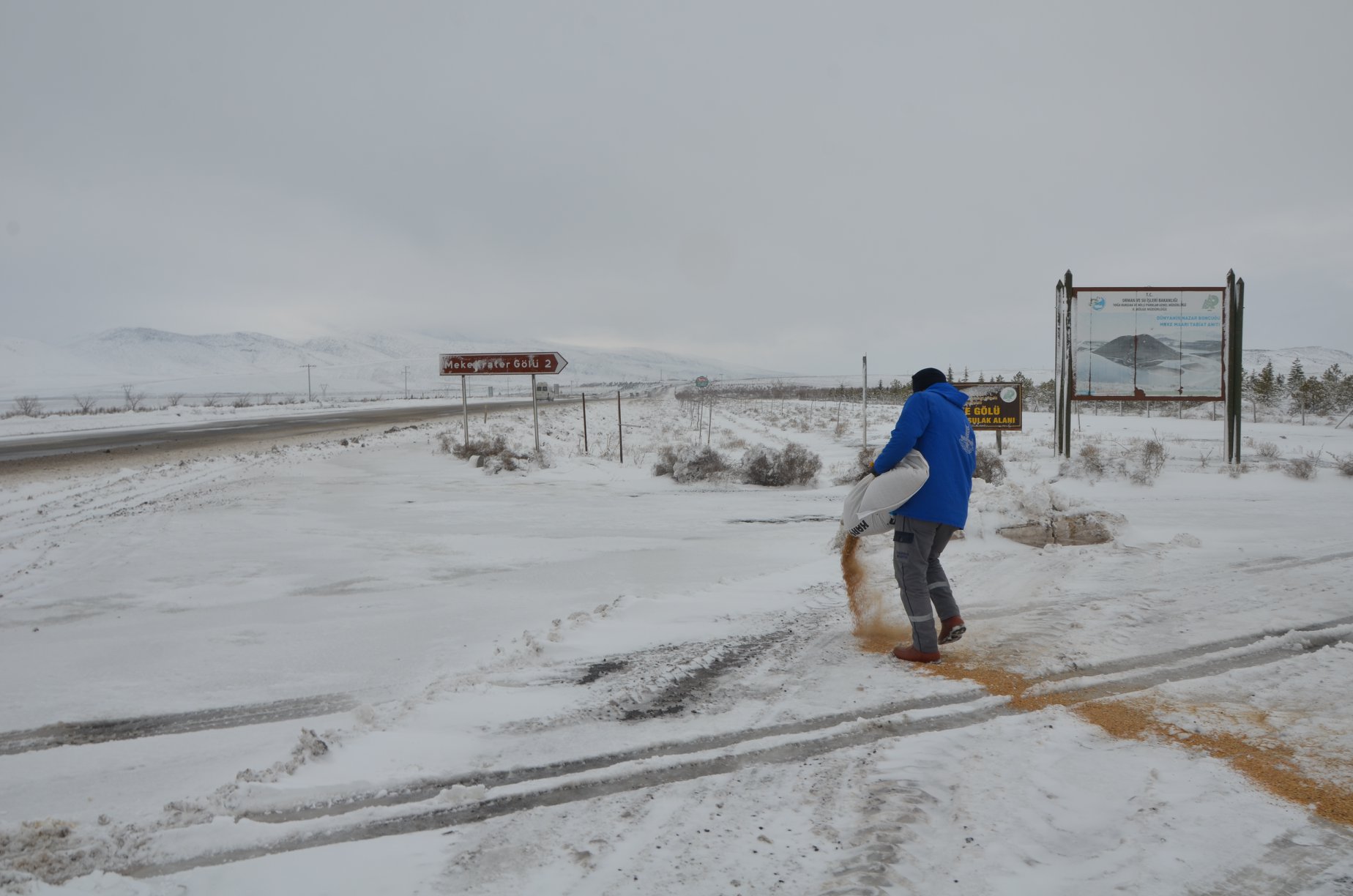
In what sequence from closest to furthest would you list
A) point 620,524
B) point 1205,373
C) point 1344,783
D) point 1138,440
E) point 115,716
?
point 1344,783, point 115,716, point 620,524, point 1205,373, point 1138,440

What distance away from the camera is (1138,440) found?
16.7 m

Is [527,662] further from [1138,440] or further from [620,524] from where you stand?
[1138,440]

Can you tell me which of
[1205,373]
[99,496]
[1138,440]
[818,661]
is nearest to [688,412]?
[1138,440]

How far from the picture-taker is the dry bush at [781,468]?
12375mm

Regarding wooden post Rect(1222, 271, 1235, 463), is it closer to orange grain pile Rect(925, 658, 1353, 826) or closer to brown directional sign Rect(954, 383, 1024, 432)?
brown directional sign Rect(954, 383, 1024, 432)

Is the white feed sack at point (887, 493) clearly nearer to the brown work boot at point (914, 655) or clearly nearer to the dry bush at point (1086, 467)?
the brown work boot at point (914, 655)

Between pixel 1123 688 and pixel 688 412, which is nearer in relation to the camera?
pixel 1123 688

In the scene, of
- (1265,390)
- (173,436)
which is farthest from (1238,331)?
(1265,390)

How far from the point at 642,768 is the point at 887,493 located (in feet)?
6.72

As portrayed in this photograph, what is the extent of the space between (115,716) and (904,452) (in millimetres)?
4438

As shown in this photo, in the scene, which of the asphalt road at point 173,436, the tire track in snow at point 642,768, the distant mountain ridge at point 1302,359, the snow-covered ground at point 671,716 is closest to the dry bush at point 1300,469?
the snow-covered ground at point 671,716

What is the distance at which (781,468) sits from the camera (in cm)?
1243

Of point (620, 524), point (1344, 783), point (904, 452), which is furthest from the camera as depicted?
point (620, 524)

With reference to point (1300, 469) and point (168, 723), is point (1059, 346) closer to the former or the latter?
point (1300, 469)
